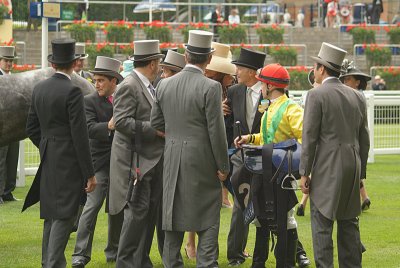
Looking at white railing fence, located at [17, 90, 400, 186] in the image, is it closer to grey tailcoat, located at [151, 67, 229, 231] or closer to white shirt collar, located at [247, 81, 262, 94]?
white shirt collar, located at [247, 81, 262, 94]

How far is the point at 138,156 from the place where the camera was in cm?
814

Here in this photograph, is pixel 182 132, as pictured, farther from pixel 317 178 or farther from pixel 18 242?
pixel 18 242

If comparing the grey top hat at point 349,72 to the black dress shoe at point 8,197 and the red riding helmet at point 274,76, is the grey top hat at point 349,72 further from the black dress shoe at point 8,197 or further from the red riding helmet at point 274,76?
the black dress shoe at point 8,197

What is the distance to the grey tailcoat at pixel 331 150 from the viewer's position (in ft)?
24.9

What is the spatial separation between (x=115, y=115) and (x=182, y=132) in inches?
33.4

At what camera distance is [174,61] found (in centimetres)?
892

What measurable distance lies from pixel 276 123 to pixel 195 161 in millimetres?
1048

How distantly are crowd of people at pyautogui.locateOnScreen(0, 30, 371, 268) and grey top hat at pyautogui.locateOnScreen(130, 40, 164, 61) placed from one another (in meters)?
0.01

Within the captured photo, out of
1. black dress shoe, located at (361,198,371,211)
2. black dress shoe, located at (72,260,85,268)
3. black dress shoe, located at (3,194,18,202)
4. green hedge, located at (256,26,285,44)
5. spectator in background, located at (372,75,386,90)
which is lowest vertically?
black dress shoe, located at (3,194,18,202)

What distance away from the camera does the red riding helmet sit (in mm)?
8289

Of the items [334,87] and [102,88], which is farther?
[102,88]

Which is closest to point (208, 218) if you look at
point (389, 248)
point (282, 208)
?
point (282, 208)

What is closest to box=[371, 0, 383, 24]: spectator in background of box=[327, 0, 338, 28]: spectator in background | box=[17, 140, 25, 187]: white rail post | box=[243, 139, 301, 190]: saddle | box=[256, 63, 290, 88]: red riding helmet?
box=[327, 0, 338, 28]: spectator in background

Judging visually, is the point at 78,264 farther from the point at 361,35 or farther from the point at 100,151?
the point at 361,35
